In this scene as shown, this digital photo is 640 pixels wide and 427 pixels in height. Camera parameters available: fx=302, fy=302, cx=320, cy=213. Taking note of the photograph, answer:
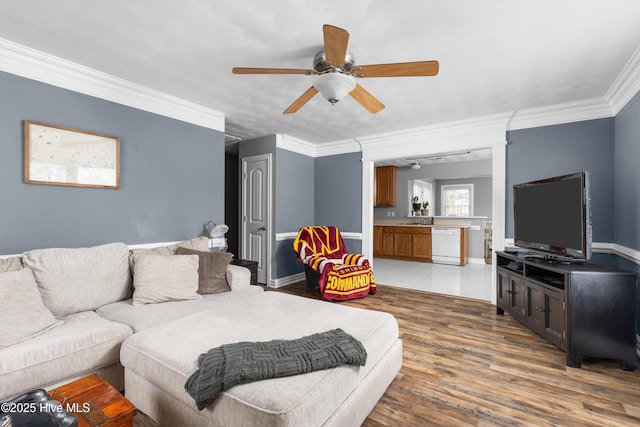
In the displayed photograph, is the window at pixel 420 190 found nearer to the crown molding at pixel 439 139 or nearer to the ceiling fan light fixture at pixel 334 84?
the crown molding at pixel 439 139

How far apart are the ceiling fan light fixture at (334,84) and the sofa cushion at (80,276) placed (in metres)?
2.16

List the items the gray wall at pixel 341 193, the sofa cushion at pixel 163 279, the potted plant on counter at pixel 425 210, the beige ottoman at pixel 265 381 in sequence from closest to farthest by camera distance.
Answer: the beige ottoman at pixel 265 381, the sofa cushion at pixel 163 279, the gray wall at pixel 341 193, the potted plant on counter at pixel 425 210

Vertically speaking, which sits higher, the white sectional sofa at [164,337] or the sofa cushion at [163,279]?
the sofa cushion at [163,279]

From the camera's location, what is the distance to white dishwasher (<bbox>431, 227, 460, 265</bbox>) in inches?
262

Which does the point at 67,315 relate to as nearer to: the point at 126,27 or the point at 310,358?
the point at 310,358

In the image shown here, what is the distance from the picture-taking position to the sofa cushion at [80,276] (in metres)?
2.13

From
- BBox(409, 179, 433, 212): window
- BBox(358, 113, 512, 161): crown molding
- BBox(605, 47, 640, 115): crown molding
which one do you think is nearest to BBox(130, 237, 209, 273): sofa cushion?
BBox(358, 113, 512, 161): crown molding

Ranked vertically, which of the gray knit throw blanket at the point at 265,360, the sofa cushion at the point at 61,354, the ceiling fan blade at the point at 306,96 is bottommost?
the sofa cushion at the point at 61,354

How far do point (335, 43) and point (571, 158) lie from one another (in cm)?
332

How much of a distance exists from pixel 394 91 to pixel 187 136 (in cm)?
240

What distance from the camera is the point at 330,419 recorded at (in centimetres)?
133

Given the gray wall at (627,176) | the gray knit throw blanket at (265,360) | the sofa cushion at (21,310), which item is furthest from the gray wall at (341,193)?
the sofa cushion at (21,310)

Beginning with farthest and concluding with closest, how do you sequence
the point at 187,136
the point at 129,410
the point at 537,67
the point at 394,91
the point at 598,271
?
the point at 187,136
the point at 394,91
the point at 537,67
the point at 598,271
the point at 129,410

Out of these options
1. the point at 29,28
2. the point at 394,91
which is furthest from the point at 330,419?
the point at 29,28
